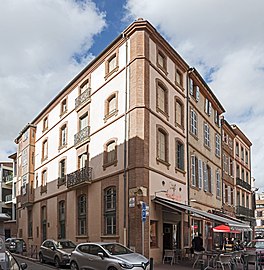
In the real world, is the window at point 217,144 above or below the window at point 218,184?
above

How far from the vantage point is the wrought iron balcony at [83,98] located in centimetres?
2923

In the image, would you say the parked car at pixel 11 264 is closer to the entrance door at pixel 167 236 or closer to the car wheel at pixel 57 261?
the car wheel at pixel 57 261

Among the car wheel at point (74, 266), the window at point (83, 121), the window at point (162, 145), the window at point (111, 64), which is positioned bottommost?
the car wheel at point (74, 266)

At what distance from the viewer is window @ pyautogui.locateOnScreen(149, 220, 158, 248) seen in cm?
2317

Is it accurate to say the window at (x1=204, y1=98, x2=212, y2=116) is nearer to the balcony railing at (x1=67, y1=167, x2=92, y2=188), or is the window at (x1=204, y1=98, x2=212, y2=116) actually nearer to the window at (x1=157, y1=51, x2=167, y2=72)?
the window at (x1=157, y1=51, x2=167, y2=72)

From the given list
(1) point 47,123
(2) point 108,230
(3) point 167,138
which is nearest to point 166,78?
→ (3) point 167,138

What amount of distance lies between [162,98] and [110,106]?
3.03m

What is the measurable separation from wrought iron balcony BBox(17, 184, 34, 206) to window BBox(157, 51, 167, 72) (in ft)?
63.6

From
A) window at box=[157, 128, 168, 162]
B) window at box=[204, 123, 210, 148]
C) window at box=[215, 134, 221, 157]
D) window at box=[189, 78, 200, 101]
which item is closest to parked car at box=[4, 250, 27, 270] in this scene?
window at box=[157, 128, 168, 162]

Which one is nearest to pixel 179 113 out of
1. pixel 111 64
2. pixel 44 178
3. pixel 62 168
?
pixel 111 64

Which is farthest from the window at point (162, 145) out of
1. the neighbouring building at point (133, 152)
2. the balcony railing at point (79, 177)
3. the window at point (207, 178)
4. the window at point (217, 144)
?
the window at point (217, 144)

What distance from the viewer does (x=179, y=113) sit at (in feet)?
94.5

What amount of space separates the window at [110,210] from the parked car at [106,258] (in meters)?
5.59

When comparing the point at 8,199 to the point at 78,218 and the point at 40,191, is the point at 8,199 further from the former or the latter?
the point at 78,218
